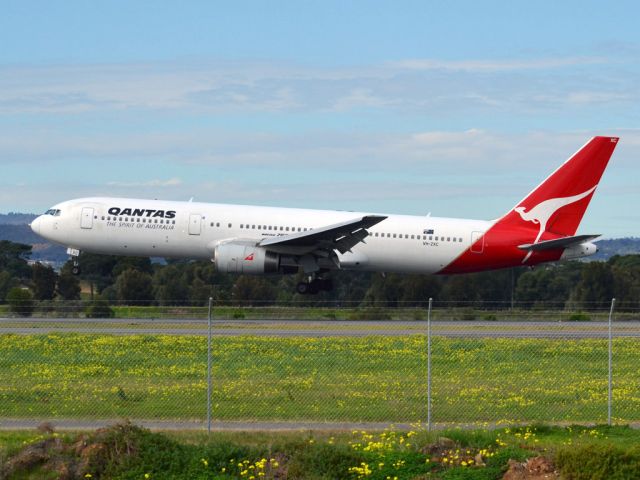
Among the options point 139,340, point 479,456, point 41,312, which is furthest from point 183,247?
point 479,456

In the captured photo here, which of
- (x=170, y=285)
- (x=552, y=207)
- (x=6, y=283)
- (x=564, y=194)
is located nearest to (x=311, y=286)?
(x=552, y=207)

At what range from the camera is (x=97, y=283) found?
81312mm

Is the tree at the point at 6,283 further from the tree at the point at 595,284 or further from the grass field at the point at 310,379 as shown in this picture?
the grass field at the point at 310,379

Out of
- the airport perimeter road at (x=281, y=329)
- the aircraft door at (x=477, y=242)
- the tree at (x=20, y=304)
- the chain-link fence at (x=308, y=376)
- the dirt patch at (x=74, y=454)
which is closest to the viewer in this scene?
the dirt patch at (x=74, y=454)

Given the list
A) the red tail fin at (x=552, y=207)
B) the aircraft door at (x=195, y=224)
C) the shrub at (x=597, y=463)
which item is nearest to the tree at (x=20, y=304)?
the aircraft door at (x=195, y=224)

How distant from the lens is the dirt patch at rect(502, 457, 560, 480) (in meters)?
14.3

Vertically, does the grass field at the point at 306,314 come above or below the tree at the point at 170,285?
below

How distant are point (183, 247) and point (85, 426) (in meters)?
24.3

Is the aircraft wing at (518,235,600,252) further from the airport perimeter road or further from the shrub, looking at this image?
the shrub

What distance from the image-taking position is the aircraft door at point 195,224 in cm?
4134

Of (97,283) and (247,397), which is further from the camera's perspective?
(97,283)

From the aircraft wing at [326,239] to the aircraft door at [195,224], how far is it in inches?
96.9

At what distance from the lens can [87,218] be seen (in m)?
41.8

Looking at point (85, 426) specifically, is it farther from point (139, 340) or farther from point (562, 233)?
point (562, 233)
